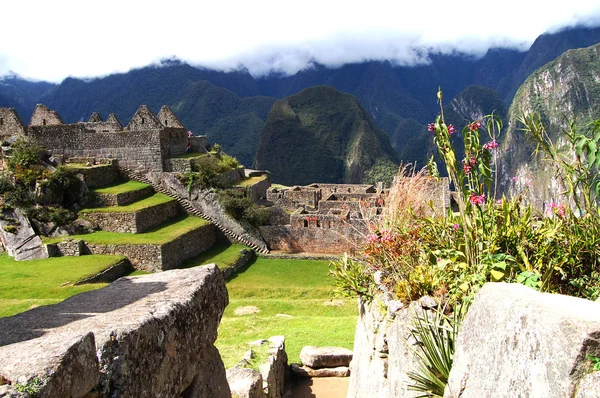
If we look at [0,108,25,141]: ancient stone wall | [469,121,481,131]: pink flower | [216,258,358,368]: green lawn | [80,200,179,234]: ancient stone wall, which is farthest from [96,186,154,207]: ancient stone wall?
[469,121,481,131]: pink flower

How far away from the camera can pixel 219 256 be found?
20.4 meters

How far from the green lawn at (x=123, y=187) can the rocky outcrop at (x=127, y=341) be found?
17768 mm

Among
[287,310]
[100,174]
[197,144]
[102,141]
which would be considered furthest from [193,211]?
[287,310]

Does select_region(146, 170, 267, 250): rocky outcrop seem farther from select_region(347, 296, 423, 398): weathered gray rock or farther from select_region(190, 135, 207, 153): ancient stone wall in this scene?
select_region(347, 296, 423, 398): weathered gray rock

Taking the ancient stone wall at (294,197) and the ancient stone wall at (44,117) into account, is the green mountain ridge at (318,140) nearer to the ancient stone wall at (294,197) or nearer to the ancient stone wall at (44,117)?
the ancient stone wall at (294,197)

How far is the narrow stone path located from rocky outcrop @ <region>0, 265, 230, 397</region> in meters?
4.42

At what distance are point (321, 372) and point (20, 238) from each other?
1410 cm

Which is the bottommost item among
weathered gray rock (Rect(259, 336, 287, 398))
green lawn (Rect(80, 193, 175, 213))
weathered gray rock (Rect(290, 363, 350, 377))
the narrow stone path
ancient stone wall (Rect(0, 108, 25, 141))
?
the narrow stone path

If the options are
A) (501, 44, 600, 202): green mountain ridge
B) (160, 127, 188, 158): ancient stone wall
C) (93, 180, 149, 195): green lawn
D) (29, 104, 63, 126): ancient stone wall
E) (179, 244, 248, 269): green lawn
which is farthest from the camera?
(501, 44, 600, 202): green mountain ridge

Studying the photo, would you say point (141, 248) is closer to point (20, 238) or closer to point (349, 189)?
point (20, 238)

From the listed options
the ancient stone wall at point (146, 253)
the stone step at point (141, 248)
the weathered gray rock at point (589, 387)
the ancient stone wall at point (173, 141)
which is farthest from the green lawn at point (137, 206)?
the weathered gray rock at point (589, 387)

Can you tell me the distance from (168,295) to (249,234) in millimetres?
19023

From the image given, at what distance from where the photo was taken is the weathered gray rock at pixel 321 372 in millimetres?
9078

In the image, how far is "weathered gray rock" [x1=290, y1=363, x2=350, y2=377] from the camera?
9.08 m
